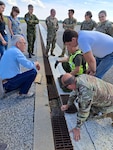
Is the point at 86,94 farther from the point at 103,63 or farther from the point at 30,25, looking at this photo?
the point at 30,25

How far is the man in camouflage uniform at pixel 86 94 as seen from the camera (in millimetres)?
3186

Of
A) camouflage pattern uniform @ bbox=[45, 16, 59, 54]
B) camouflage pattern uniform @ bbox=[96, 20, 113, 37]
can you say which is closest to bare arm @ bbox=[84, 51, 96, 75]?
camouflage pattern uniform @ bbox=[96, 20, 113, 37]

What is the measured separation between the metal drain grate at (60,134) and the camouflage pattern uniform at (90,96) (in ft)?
1.05

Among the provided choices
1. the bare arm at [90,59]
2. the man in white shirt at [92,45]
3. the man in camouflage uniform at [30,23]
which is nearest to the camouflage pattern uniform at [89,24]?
the man in camouflage uniform at [30,23]

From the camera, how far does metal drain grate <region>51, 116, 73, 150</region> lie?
132 inches

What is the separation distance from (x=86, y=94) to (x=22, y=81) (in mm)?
1814

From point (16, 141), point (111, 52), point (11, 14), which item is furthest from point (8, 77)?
point (11, 14)

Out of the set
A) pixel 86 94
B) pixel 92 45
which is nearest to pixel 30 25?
pixel 92 45

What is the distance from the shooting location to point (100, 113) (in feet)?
12.1

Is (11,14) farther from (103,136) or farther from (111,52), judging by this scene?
(103,136)

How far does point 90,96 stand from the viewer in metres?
3.19

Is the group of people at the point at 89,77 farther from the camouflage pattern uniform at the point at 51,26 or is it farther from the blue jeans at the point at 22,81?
the camouflage pattern uniform at the point at 51,26

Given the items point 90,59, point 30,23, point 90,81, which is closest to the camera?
point 90,81

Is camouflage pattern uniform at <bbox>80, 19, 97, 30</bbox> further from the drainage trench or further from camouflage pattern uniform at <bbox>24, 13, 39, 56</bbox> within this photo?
the drainage trench
